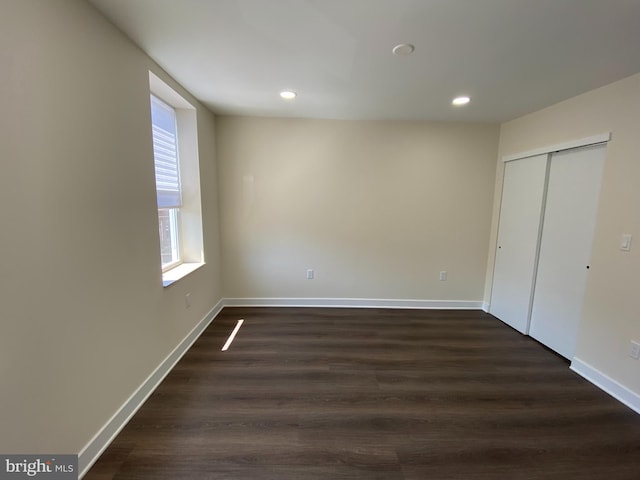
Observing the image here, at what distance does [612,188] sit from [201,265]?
379 cm

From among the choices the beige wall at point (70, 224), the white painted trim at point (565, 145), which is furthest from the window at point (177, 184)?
the white painted trim at point (565, 145)

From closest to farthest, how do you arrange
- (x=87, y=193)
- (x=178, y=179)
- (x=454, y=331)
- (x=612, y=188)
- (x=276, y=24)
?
(x=87, y=193) → (x=276, y=24) → (x=612, y=188) → (x=178, y=179) → (x=454, y=331)

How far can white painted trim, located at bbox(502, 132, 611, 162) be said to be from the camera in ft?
7.27

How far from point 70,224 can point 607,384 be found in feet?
12.5

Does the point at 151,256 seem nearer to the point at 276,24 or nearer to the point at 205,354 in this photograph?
the point at 205,354

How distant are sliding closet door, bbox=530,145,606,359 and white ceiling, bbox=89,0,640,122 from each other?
0.66 metres

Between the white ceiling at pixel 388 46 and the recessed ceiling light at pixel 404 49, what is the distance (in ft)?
0.12

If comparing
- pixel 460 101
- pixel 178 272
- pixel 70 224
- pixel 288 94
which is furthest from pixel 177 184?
pixel 460 101

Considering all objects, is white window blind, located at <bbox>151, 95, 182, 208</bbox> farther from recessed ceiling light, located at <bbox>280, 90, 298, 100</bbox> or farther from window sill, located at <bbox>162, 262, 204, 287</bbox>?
recessed ceiling light, located at <bbox>280, 90, 298, 100</bbox>

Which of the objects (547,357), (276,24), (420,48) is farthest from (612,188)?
(276,24)

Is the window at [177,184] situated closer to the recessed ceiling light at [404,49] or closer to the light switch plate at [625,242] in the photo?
the recessed ceiling light at [404,49]

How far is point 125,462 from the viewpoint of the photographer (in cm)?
149

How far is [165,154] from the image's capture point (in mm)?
2572
